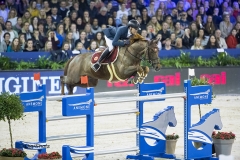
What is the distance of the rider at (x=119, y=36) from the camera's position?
14359 mm

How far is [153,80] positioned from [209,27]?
367 cm

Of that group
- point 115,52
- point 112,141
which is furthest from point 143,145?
point 115,52

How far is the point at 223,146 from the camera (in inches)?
459

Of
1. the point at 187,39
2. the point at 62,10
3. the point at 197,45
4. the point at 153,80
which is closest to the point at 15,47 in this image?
the point at 62,10

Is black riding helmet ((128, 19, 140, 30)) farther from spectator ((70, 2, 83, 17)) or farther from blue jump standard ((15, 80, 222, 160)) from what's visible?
spectator ((70, 2, 83, 17))

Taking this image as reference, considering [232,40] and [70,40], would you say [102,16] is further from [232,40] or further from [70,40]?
[232,40]

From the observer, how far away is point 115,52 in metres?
15.1

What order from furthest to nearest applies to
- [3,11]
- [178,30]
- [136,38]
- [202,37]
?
1. [202,37]
2. [178,30]
3. [3,11]
4. [136,38]

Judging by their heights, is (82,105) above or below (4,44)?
below

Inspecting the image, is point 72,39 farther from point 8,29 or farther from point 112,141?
point 112,141

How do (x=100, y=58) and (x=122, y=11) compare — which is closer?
(x=100, y=58)

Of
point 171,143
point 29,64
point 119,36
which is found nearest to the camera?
point 171,143

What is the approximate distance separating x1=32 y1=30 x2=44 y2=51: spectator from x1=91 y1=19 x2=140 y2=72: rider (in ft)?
17.8

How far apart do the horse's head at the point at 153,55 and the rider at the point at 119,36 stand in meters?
0.45
